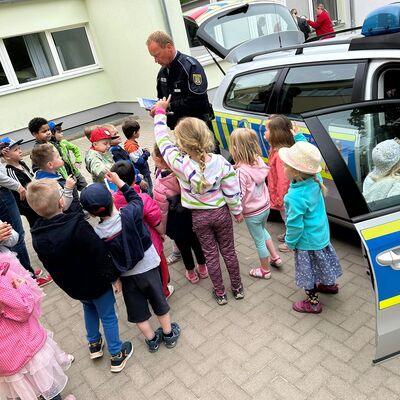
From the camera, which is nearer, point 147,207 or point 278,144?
point 147,207

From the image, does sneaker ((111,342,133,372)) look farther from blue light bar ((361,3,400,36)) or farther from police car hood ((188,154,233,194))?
blue light bar ((361,3,400,36))

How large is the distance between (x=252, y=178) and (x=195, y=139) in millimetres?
714

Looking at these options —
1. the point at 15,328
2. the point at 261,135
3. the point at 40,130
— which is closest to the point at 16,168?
the point at 40,130

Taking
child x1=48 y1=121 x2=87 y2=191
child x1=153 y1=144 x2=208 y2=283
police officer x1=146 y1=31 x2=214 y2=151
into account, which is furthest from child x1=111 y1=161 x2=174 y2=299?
child x1=48 y1=121 x2=87 y2=191

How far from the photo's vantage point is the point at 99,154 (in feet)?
12.8

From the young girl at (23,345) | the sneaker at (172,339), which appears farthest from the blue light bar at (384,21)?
the young girl at (23,345)

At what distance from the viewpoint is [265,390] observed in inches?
95.1

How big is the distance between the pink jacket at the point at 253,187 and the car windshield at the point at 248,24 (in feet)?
7.61

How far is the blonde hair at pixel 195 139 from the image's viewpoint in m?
2.69

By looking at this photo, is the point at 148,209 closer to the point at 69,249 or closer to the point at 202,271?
the point at 69,249

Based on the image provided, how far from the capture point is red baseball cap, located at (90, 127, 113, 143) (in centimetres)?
385

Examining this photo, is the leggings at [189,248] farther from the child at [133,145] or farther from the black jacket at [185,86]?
the black jacket at [185,86]

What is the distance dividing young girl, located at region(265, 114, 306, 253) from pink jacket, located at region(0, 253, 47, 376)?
2256mm

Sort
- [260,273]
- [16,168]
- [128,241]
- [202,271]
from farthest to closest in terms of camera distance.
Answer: [16,168] → [202,271] → [260,273] → [128,241]
